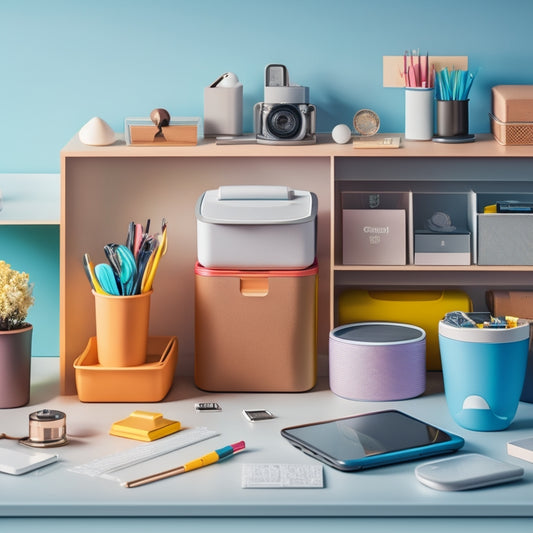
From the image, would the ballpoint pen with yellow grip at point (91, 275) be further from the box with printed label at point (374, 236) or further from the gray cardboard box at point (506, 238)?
the gray cardboard box at point (506, 238)

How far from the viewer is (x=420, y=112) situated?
7.02 feet

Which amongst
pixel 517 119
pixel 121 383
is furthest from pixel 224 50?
pixel 121 383

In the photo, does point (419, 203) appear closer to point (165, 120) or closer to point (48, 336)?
point (165, 120)

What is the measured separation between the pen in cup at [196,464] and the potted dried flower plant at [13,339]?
480 mm

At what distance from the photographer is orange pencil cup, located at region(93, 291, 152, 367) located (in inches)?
76.6

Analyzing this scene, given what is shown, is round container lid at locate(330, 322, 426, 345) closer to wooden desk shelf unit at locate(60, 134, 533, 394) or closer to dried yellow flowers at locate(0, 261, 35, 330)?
wooden desk shelf unit at locate(60, 134, 533, 394)

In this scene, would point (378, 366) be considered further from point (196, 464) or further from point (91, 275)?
point (91, 275)

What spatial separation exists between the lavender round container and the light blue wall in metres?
0.57

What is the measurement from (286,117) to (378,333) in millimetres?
490

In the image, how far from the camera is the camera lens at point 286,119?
207 cm

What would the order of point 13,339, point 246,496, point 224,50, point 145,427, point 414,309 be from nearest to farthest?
1. point 246,496
2. point 145,427
3. point 13,339
4. point 414,309
5. point 224,50

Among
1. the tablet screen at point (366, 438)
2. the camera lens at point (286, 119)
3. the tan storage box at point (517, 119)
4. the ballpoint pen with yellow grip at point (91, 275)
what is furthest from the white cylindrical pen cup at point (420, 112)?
the ballpoint pen with yellow grip at point (91, 275)

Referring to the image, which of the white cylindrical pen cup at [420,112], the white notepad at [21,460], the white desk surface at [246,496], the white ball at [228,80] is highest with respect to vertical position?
the white ball at [228,80]

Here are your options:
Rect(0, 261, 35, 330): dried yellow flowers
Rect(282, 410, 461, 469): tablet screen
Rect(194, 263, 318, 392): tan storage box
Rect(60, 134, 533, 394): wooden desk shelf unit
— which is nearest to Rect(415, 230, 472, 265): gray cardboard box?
Rect(60, 134, 533, 394): wooden desk shelf unit
